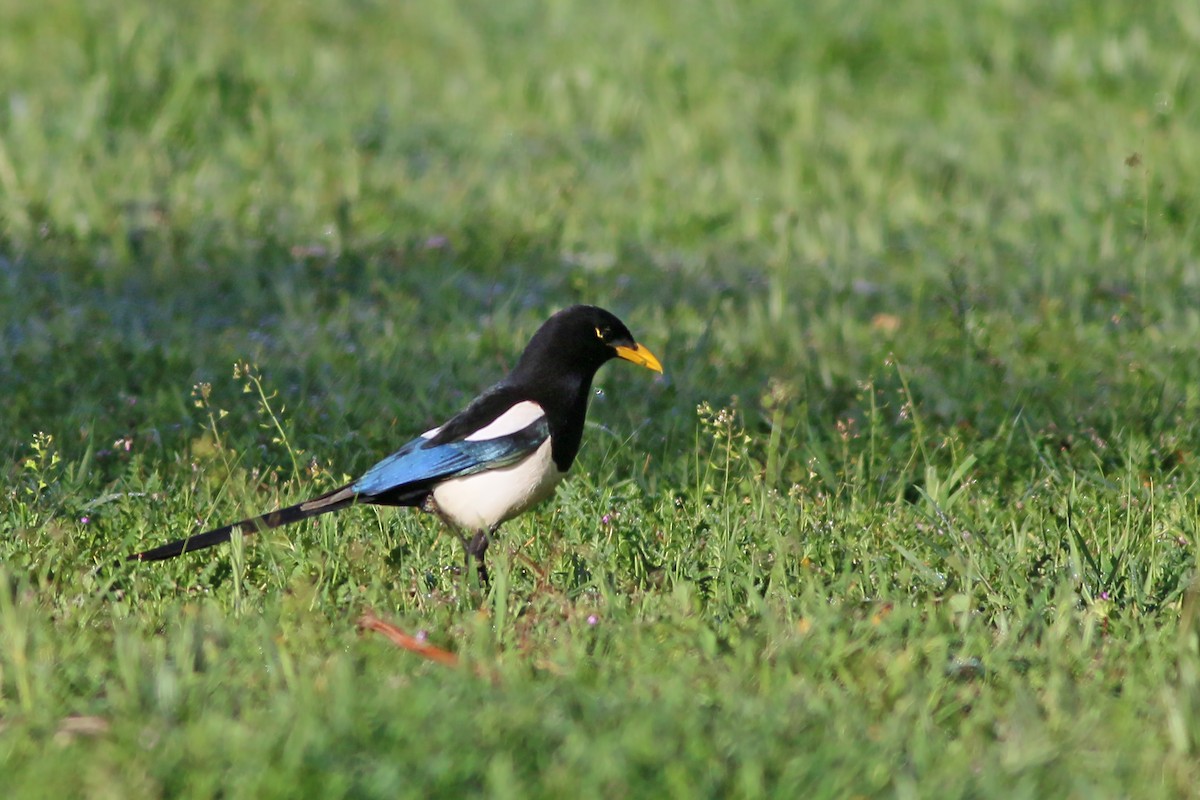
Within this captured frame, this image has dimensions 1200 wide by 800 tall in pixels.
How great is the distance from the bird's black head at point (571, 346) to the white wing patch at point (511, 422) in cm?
15

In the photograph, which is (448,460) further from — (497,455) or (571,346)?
(571,346)

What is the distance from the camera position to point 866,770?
313 centimetres

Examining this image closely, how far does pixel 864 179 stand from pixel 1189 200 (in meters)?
1.69

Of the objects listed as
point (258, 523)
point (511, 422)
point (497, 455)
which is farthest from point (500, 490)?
point (258, 523)

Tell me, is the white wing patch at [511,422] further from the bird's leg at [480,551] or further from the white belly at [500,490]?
the bird's leg at [480,551]

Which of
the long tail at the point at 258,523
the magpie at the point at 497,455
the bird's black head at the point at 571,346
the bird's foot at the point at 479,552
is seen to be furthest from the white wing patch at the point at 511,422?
the long tail at the point at 258,523

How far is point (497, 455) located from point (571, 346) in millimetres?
474

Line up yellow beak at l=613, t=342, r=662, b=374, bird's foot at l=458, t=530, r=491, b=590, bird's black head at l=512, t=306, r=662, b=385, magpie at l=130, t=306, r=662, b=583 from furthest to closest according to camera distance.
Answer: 1. yellow beak at l=613, t=342, r=662, b=374
2. bird's black head at l=512, t=306, r=662, b=385
3. magpie at l=130, t=306, r=662, b=583
4. bird's foot at l=458, t=530, r=491, b=590

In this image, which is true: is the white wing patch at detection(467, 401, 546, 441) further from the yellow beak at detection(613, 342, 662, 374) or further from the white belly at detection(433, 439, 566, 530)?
the yellow beak at detection(613, 342, 662, 374)

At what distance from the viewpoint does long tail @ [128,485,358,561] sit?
14.0 ft

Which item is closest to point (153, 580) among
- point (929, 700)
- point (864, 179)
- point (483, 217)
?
point (929, 700)

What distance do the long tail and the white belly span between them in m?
0.30

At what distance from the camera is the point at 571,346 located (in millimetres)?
4922

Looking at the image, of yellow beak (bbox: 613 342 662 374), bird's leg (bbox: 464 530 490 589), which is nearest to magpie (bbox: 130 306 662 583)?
bird's leg (bbox: 464 530 490 589)
